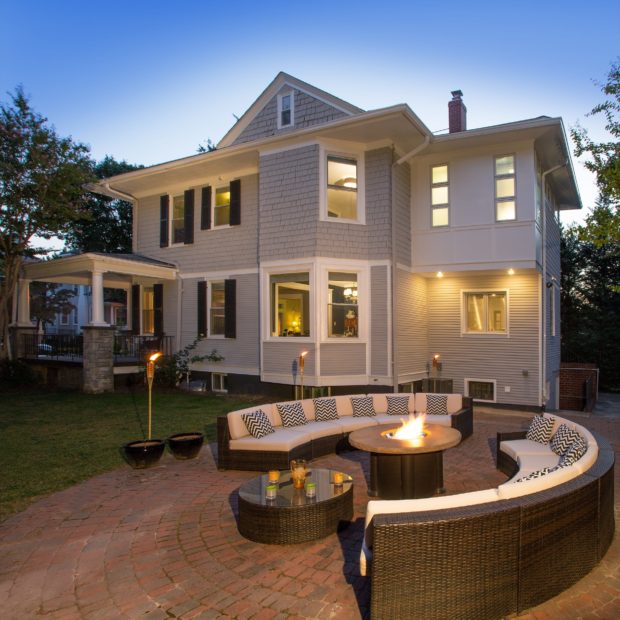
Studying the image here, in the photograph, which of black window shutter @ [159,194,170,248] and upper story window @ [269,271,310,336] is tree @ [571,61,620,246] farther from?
black window shutter @ [159,194,170,248]

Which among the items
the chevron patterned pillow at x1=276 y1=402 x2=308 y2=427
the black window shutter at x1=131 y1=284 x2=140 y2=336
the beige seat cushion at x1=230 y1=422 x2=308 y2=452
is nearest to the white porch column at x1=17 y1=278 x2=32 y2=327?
the black window shutter at x1=131 y1=284 x2=140 y2=336

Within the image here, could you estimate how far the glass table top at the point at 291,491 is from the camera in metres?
4.24

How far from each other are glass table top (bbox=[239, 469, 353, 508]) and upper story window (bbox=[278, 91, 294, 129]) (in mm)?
10428

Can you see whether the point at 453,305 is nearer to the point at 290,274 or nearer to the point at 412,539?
the point at 290,274

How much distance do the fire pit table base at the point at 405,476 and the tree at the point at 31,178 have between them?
42.5 ft

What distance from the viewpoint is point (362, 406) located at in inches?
321

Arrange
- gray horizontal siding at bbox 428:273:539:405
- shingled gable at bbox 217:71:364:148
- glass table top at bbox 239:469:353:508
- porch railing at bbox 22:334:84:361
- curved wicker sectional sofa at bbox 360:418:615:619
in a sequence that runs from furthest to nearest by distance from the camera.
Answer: porch railing at bbox 22:334:84:361 < shingled gable at bbox 217:71:364:148 < gray horizontal siding at bbox 428:273:539:405 < glass table top at bbox 239:469:353:508 < curved wicker sectional sofa at bbox 360:418:615:619

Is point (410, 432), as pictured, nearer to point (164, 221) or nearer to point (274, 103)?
point (274, 103)

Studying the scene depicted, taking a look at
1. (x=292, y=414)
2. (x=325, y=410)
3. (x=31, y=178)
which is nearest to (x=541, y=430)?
(x=325, y=410)

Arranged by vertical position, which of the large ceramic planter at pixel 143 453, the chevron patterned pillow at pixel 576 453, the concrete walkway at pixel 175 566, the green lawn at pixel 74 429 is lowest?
the green lawn at pixel 74 429

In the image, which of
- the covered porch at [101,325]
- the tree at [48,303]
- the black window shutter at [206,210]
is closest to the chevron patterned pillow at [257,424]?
the covered porch at [101,325]

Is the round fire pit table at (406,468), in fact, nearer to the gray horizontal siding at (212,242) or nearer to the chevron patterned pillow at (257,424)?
the chevron patterned pillow at (257,424)

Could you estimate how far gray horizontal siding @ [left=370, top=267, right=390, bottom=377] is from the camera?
11.4m

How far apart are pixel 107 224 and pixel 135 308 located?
10.9m
